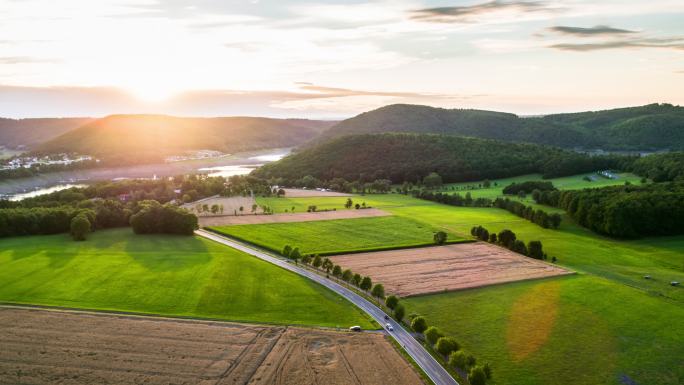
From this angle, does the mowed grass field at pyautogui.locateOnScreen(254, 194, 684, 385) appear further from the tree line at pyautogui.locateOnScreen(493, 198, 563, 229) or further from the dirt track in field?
the dirt track in field

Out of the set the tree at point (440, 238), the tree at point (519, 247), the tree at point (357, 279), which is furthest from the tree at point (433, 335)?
the tree at point (440, 238)

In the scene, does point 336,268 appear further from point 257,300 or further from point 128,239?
point 128,239

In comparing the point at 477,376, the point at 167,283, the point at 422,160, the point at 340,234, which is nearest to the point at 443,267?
the point at 340,234

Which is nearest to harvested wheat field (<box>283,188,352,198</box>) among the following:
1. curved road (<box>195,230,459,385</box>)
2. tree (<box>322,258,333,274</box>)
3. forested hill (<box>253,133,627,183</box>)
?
forested hill (<box>253,133,627,183</box>)

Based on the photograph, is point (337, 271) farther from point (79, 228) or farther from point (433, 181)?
point (433, 181)

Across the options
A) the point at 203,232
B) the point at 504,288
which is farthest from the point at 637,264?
the point at 203,232
